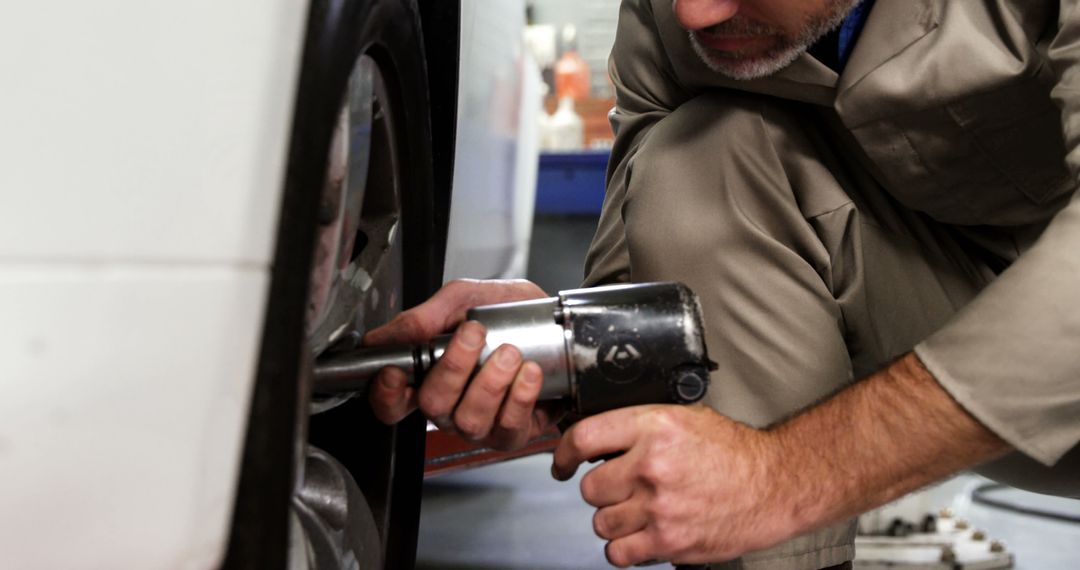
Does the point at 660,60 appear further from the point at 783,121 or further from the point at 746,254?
the point at 746,254

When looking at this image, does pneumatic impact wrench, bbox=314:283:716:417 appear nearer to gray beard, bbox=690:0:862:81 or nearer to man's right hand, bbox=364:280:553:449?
man's right hand, bbox=364:280:553:449

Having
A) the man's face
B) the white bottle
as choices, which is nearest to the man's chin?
the man's face

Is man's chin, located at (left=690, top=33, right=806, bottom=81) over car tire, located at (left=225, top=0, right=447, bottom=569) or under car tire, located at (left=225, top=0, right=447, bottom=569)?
over

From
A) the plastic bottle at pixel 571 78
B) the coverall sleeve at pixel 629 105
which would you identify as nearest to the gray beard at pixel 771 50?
the coverall sleeve at pixel 629 105

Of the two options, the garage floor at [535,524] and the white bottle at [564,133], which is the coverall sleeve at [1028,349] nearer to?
the garage floor at [535,524]

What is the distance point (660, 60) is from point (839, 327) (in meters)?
0.42

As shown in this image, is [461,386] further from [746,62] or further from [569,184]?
[569,184]

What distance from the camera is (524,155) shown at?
6.61 ft

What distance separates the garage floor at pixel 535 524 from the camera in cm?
183

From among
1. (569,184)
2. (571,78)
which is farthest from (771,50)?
(571,78)

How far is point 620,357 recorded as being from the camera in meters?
0.85

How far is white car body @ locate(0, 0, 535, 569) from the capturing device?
44 centimetres

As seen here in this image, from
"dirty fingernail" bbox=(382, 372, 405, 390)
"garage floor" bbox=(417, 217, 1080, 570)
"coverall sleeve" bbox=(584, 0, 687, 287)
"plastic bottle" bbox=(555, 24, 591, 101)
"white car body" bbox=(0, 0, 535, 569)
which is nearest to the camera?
"white car body" bbox=(0, 0, 535, 569)

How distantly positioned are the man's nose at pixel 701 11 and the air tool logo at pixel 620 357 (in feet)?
1.22
